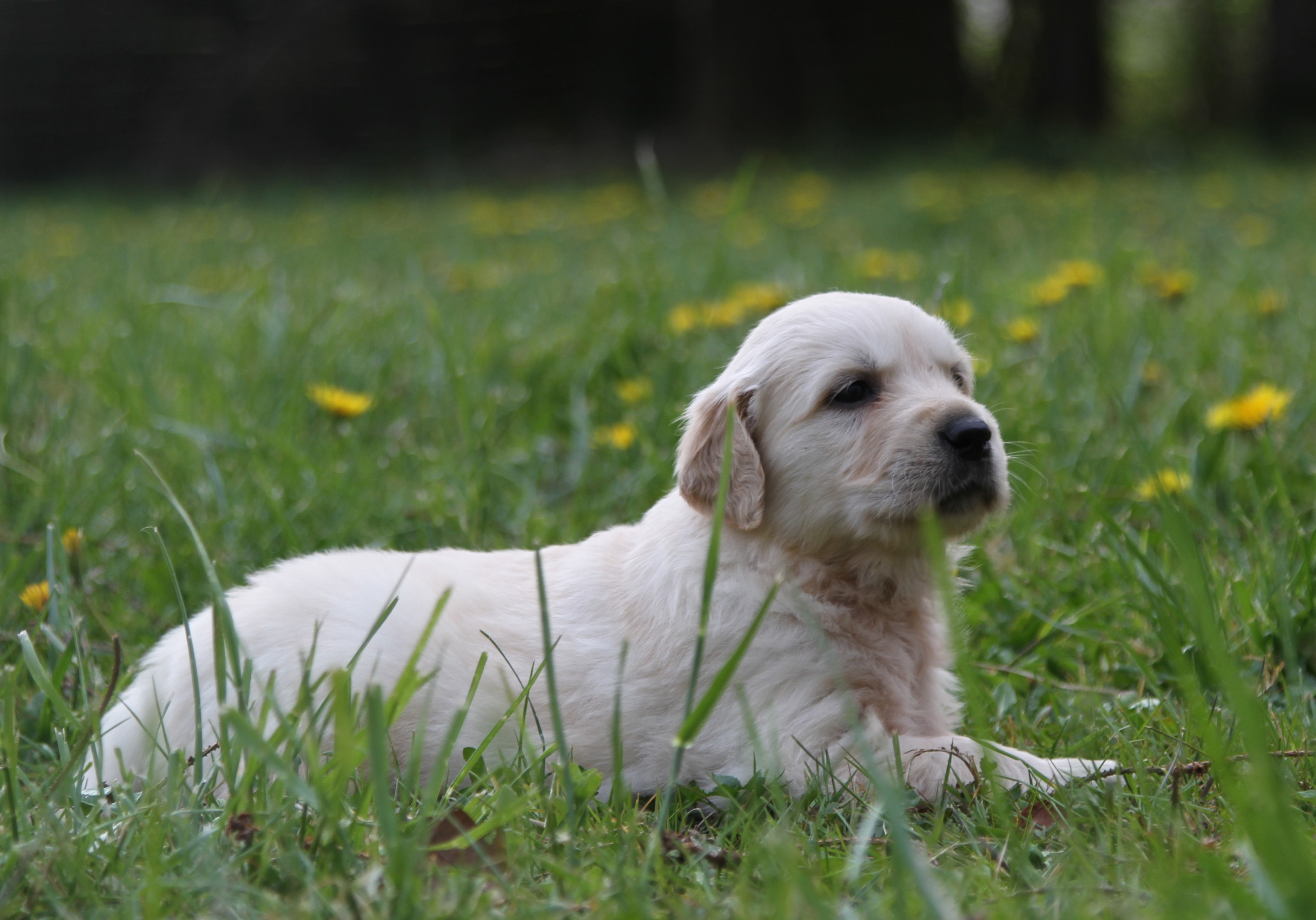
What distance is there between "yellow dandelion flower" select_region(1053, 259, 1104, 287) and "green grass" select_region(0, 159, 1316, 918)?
0.33ft

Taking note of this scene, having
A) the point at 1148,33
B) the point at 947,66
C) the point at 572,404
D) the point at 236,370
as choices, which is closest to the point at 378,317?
the point at 236,370

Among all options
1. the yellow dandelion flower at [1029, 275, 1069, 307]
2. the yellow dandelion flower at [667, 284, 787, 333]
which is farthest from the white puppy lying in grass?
the yellow dandelion flower at [1029, 275, 1069, 307]

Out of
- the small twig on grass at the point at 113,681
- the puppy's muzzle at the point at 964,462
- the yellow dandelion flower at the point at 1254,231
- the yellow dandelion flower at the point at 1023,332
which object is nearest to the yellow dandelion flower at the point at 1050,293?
the yellow dandelion flower at the point at 1023,332

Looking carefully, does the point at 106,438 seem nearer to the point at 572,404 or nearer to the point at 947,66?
the point at 572,404

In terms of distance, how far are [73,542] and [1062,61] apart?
14.2m

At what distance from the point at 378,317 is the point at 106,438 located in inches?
58.1

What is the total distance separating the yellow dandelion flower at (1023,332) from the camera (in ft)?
13.1

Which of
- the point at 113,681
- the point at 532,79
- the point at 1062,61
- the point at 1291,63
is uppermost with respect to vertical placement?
the point at 532,79

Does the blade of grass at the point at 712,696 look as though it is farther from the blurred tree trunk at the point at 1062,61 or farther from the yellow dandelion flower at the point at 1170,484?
the blurred tree trunk at the point at 1062,61

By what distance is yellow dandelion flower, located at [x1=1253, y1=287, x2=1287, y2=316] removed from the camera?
437cm

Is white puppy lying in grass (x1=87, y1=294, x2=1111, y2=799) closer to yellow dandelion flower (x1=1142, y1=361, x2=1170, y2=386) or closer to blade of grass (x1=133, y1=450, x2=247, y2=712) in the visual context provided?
blade of grass (x1=133, y1=450, x2=247, y2=712)

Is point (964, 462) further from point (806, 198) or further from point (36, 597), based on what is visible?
point (806, 198)

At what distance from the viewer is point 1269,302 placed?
173 inches

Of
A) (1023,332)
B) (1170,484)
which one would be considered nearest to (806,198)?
(1023,332)
